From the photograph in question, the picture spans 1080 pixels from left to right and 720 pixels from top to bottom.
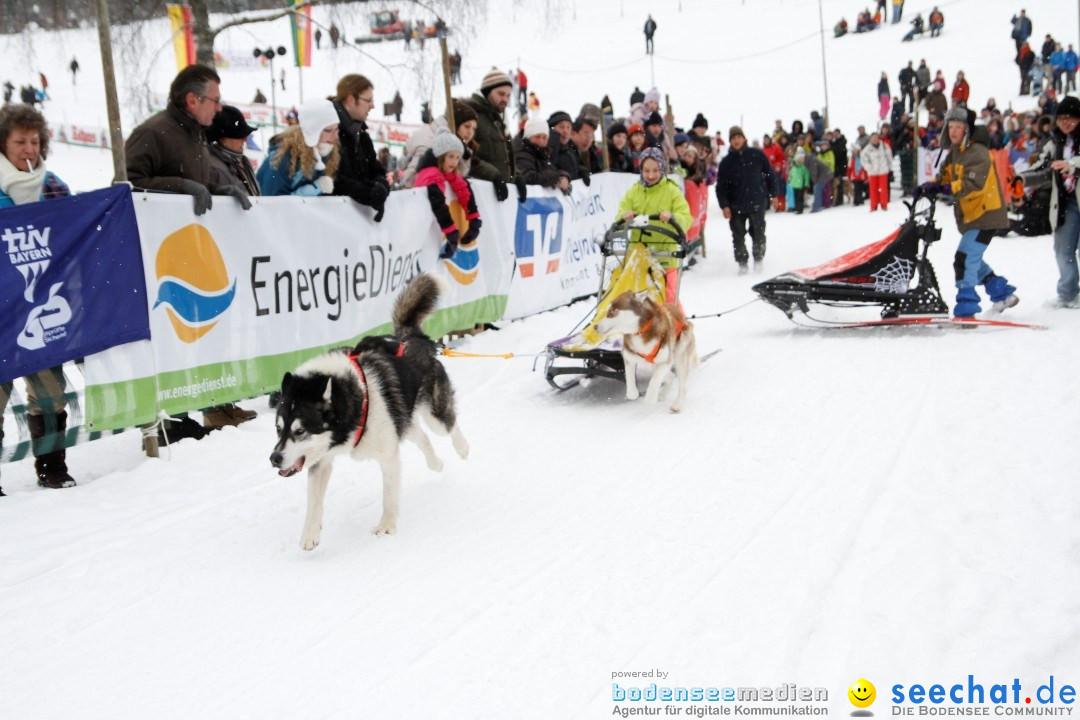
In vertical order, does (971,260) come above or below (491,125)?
below

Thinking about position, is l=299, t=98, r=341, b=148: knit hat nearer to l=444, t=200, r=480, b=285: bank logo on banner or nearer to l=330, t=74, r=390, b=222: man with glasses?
l=330, t=74, r=390, b=222: man with glasses

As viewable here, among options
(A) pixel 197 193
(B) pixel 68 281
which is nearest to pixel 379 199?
(A) pixel 197 193

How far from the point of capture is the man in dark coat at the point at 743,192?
12.5 metres

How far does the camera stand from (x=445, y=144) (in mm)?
A: 7566

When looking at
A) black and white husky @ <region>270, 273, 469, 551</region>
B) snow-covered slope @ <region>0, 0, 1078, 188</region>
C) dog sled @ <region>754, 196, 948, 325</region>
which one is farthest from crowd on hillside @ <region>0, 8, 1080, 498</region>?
snow-covered slope @ <region>0, 0, 1078, 188</region>

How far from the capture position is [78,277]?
462 centimetres

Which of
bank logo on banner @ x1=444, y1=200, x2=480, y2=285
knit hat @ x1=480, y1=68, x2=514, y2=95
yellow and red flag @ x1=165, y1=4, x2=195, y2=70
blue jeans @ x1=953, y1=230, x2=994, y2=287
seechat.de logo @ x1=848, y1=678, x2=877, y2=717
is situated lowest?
seechat.de logo @ x1=848, y1=678, x2=877, y2=717

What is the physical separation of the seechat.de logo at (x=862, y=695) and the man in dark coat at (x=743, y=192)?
1064cm

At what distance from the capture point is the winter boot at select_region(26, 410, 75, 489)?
452 centimetres

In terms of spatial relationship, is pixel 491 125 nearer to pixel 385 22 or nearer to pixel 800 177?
pixel 385 22

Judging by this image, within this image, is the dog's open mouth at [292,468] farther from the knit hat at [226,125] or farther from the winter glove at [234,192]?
the knit hat at [226,125]

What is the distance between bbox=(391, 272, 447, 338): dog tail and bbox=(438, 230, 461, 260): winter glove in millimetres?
2922

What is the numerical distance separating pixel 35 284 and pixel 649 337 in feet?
12.1

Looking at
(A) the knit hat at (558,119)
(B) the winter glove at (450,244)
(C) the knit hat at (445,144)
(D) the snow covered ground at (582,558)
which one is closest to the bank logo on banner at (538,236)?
(A) the knit hat at (558,119)
